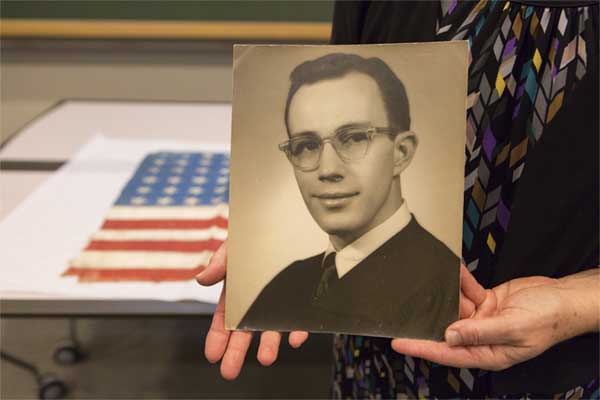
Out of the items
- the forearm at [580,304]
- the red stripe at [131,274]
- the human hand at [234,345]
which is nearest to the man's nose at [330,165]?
the human hand at [234,345]

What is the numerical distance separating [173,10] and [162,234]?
1.24 metres

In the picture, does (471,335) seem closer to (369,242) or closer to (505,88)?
(369,242)

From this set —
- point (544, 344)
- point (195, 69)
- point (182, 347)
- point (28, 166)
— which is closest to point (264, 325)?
point (544, 344)

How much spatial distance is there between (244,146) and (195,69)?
1670mm

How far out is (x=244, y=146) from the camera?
1.78 ft

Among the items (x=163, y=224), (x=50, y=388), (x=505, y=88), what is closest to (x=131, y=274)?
(x=163, y=224)

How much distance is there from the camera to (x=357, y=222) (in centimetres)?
54

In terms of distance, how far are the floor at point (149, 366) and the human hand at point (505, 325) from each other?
1021 millimetres

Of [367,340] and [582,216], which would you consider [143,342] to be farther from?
[582,216]

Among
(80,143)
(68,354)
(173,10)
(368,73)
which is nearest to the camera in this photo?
(368,73)

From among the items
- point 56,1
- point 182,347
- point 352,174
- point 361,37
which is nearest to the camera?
point 352,174

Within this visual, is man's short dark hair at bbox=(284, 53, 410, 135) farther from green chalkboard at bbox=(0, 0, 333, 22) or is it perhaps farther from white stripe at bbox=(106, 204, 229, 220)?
green chalkboard at bbox=(0, 0, 333, 22)

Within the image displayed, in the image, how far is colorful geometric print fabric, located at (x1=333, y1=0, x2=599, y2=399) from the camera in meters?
0.56

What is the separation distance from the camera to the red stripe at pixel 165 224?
3.28 ft
